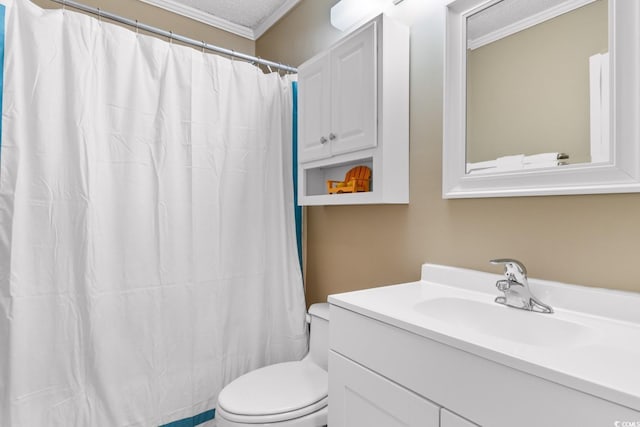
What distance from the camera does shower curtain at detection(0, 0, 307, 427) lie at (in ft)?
4.15

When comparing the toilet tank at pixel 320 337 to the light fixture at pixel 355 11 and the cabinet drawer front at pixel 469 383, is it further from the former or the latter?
the light fixture at pixel 355 11

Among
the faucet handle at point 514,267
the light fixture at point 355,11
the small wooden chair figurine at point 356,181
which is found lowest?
the faucet handle at point 514,267

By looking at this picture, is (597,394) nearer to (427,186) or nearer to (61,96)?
(427,186)

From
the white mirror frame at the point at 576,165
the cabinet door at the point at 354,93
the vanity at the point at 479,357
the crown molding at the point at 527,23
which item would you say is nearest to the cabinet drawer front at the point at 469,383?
the vanity at the point at 479,357

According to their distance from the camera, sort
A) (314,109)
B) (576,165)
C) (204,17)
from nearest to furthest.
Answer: (576,165)
(314,109)
(204,17)

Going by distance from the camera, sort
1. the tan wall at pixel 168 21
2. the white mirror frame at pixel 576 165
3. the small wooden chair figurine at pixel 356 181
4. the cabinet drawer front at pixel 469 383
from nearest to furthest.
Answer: the cabinet drawer front at pixel 469 383 → the white mirror frame at pixel 576 165 → the small wooden chair figurine at pixel 356 181 → the tan wall at pixel 168 21

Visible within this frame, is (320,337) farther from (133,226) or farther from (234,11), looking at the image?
(234,11)

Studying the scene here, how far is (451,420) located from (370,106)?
106 cm

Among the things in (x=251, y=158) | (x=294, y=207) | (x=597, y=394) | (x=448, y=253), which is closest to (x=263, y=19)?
(x=251, y=158)

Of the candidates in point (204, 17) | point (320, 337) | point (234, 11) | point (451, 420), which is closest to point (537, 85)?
point (451, 420)

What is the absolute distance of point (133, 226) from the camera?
1.48m

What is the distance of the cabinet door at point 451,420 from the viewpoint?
711 mm

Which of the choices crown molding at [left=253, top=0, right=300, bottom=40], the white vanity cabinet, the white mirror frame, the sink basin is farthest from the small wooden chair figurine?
crown molding at [left=253, top=0, right=300, bottom=40]

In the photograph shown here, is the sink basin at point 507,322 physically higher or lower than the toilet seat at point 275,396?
higher
